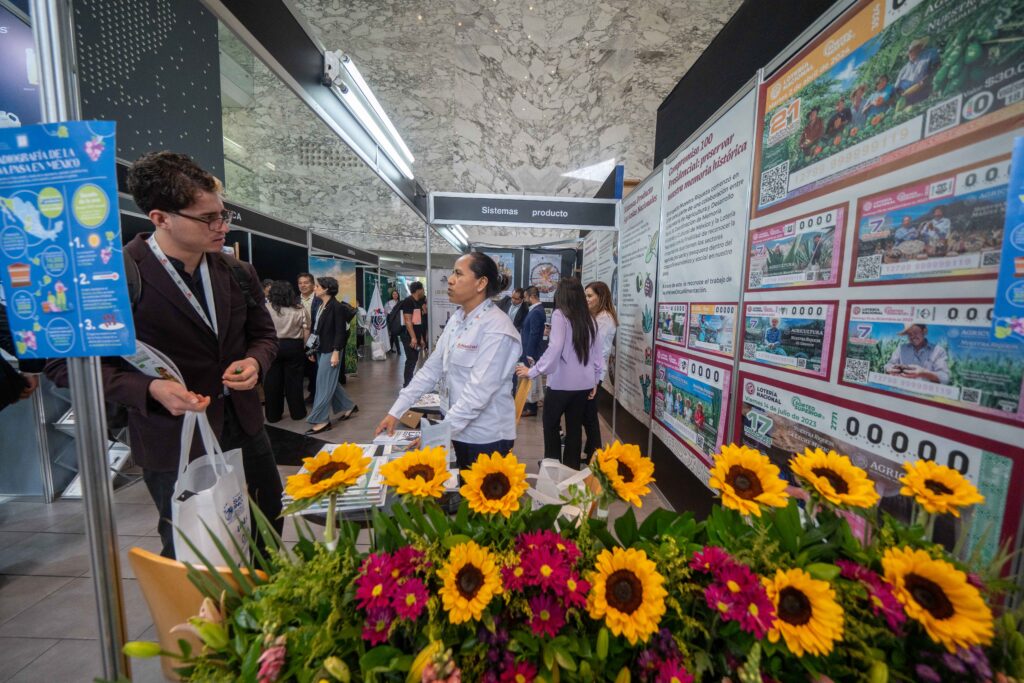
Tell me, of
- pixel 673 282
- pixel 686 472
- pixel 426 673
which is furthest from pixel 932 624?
pixel 673 282

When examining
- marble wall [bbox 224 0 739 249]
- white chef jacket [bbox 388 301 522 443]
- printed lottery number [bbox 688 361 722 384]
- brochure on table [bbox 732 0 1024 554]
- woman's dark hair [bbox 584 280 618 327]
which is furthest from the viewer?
marble wall [bbox 224 0 739 249]

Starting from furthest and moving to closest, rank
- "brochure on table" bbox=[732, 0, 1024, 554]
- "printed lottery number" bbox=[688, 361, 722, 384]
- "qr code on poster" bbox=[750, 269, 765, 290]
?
"printed lottery number" bbox=[688, 361, 722, 384], "qr code on poster" bbox=[750, 269, 765, 290], "brochure on table" bbox=[732, 0, 1024, 554]

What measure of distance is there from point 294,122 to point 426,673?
1161cm

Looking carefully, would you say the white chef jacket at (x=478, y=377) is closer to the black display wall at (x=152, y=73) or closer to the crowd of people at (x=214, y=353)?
the crowd of people at (x=214, y=353)

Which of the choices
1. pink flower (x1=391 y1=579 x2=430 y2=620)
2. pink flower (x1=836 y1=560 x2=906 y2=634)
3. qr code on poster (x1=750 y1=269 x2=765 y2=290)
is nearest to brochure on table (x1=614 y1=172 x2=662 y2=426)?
qr code on poster (x1=750 y1=269 x2=765 y2=290)

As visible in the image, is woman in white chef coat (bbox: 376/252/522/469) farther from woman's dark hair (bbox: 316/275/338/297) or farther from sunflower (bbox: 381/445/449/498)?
woman's dark hair (bbox: 316/275/338/297)

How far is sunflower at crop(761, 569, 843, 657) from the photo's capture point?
0.49 m

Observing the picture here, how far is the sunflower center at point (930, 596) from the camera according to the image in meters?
0.49

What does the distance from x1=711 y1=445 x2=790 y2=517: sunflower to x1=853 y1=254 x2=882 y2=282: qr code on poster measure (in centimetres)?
88

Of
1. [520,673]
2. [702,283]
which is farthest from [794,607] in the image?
[702,283]

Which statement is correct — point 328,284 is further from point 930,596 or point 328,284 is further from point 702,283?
point 930,596

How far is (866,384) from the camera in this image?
121 cm

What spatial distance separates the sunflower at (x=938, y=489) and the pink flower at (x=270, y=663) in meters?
0.87

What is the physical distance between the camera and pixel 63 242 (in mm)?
711
